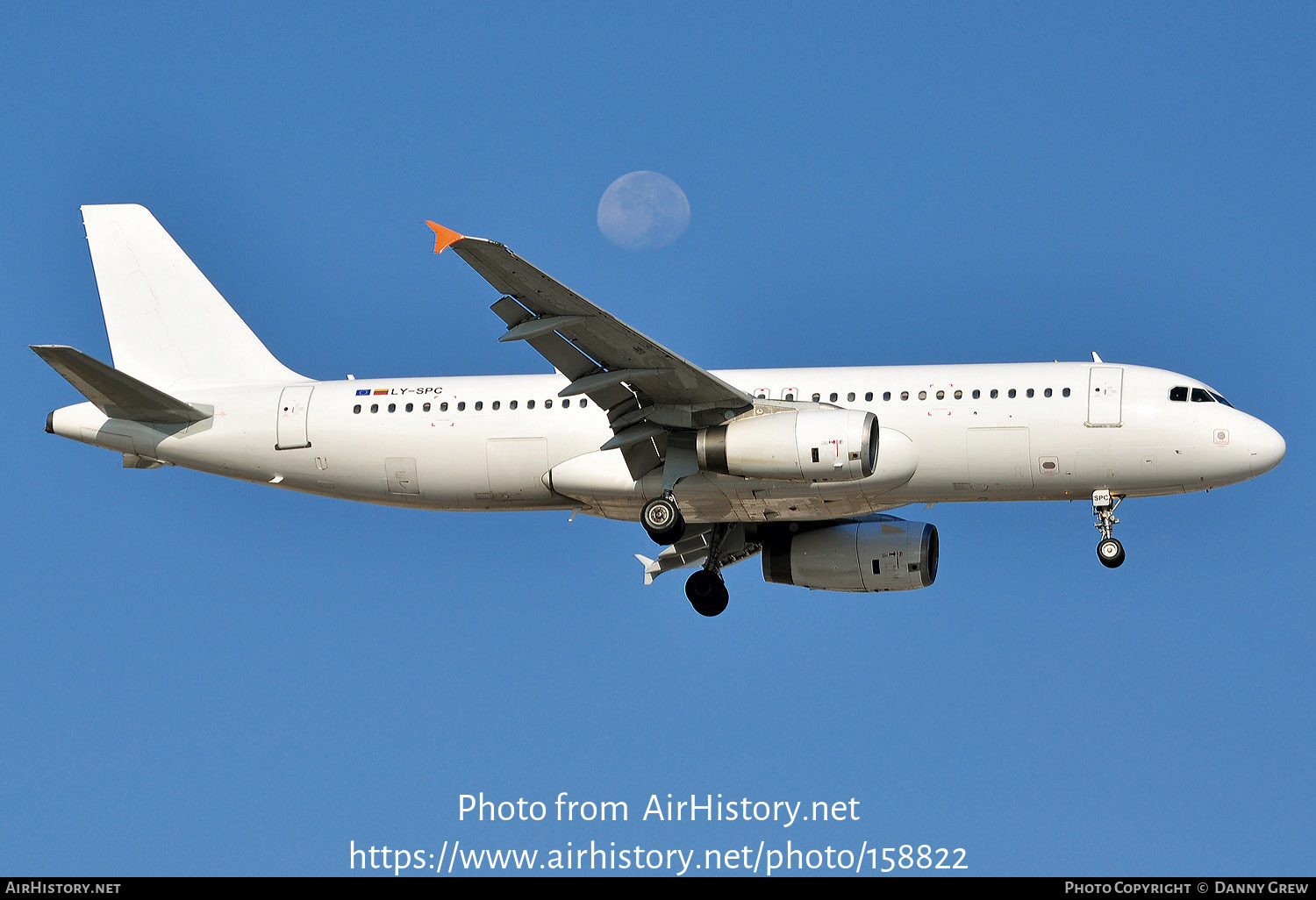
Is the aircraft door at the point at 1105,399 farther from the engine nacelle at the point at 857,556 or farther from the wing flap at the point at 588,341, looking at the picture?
the wing flap at the point at 588,341

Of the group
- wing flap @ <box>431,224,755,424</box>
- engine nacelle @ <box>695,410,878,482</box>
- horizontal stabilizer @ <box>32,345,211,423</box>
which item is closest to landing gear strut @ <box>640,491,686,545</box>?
engine nacelle @ <box>695,410,878,482</box>

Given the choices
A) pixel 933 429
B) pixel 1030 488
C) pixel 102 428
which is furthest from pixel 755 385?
pixel 102 428

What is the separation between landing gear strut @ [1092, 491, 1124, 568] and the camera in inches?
1367

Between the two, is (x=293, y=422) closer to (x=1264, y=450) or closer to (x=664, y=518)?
(x=664, y=518)

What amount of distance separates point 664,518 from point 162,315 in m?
13.9

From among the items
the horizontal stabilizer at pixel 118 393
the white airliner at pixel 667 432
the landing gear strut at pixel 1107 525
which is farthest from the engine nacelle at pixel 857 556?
the horizontal stabilizer at pixel 118 393

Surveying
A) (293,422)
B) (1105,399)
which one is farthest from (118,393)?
(1105,399)

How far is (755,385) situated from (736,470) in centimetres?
274

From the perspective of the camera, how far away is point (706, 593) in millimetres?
40062

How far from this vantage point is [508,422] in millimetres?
36094

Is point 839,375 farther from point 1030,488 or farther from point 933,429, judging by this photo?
point 1030,488

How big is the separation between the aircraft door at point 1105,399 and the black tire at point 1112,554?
8.41 feet

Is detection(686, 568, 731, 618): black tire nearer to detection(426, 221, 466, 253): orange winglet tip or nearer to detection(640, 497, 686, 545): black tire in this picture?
detection(640, 497, 686, 545): black tire

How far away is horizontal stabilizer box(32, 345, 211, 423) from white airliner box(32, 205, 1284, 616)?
0.20ft
